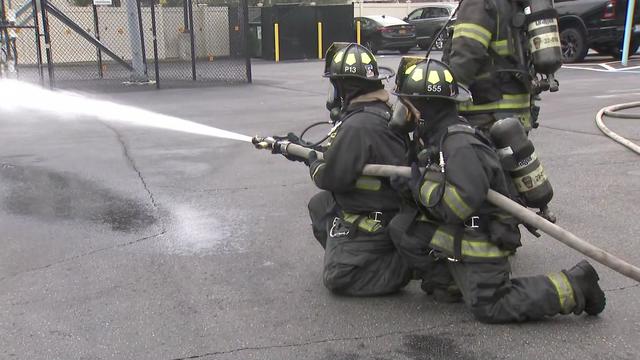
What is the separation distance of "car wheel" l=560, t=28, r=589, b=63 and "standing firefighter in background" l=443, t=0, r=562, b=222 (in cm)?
1203

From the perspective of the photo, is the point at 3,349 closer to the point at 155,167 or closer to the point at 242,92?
the point at 155,167

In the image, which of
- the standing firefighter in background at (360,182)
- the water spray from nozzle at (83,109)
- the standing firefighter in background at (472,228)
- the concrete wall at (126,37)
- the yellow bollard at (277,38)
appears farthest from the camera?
the yellow bollard at (277,38)

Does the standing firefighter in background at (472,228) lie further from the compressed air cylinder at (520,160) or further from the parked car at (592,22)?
the parked car at (592,22)

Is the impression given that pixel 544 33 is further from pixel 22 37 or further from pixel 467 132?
pixel 22 37

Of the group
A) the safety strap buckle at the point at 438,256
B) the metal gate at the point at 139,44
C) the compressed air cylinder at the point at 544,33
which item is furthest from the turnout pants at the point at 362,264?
the metal gate at the point at 139,44

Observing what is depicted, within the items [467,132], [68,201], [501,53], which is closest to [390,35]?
[68,201]

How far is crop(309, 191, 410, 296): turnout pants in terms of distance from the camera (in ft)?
12.4

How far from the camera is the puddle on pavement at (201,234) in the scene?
4.61 m

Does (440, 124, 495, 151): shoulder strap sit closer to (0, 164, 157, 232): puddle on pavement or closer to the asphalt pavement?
the asphalt pavement

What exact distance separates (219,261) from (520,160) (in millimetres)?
2078

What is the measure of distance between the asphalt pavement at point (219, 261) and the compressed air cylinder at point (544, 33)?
1.28 metres

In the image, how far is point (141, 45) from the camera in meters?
14.4

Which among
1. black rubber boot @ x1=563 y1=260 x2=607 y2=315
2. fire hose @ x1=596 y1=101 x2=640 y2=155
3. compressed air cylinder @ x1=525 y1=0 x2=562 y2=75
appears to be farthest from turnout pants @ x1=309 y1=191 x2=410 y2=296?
fire hose @ x1=596 y1=101 x2=640 y2=155

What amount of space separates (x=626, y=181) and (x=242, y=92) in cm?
890
